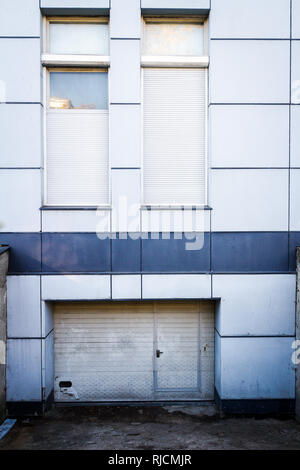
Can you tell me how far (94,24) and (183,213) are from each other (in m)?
4.15

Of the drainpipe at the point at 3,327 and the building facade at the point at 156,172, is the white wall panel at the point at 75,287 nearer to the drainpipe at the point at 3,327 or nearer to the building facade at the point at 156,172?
Answer: the building facade at the point at 156,172

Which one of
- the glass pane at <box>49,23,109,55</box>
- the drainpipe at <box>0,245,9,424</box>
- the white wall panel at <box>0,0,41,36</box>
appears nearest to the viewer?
the drainpipe at <box>0,245,9,424</box>

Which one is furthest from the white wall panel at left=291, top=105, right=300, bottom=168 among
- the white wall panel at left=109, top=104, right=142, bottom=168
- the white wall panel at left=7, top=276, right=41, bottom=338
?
the white wall panel at left=7, top=276, right=41, bottom=338

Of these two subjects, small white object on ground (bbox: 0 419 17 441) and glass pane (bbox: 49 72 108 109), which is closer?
small white object on ground (bbox: 0 419 17 441)

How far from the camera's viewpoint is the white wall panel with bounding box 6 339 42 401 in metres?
6.27

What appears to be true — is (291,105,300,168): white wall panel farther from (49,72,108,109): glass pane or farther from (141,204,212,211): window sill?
(49,72,108,109): glass pane

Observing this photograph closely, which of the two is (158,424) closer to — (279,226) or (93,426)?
(93,426)

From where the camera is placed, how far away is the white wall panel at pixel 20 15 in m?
6.16

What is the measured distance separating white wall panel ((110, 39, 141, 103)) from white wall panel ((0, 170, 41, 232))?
2.17 meters

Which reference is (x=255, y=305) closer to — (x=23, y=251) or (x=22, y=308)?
(x=22, y=308)

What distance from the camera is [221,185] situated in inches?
250

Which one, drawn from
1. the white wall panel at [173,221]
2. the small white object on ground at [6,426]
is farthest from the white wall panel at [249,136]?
the small white object on ground at [6,426]

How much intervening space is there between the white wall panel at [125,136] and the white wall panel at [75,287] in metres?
2.26
